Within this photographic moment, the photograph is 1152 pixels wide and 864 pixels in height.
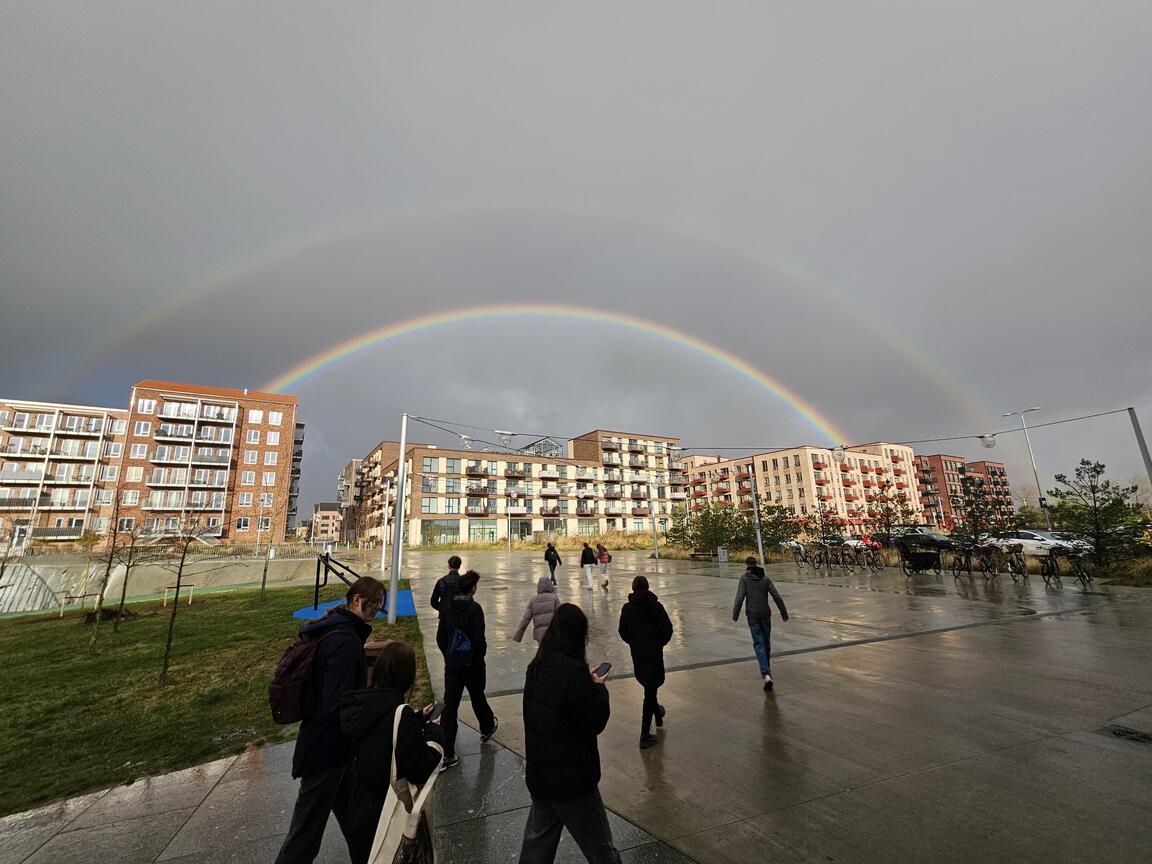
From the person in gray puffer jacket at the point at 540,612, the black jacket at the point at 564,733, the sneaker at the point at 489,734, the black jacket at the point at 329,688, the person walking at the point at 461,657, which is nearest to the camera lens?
the black jacket at the point at 564,733

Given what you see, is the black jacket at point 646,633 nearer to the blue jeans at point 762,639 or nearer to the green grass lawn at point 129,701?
the blue jeans at point 762,639

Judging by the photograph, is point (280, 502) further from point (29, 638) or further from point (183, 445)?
point (29, 638)

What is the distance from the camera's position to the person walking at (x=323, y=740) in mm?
3004

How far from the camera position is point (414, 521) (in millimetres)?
71375

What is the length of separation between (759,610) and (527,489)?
79.0 metres

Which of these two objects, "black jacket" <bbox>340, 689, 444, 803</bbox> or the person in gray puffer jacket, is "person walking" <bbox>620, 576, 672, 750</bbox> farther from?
"black jacket" <bbox>340, 689, 444, 803</bbox>

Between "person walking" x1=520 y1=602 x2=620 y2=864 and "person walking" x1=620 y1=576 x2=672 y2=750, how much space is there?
2517mm

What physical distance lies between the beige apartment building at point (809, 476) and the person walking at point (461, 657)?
3535 inches

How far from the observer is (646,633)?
217 inches

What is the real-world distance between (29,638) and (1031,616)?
25.1 metres

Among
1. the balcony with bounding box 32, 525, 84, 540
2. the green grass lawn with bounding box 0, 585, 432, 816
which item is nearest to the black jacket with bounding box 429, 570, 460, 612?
the green grass lawn with bounding box 0, 585, 432, 816

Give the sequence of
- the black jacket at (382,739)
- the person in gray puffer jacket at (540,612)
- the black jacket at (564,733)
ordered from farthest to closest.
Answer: the person in gray puffer jacket at (540,612), the black jacket at (564,733), the black jacket at (382,739)

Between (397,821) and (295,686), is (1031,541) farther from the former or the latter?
(295,686)

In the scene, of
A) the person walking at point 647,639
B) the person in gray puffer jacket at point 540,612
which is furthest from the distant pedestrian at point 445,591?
the person walking at point 647,639
